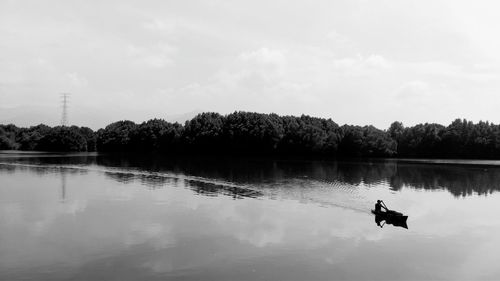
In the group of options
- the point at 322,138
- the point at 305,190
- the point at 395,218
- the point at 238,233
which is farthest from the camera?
the point at 322,138

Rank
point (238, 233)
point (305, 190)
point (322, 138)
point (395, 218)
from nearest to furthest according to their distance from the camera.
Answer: point (238, 233), point (395, 218), point (305, 190), point (322, 138)

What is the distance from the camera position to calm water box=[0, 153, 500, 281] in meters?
24.5

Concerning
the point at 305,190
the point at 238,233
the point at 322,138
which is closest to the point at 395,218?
the point at 238,233

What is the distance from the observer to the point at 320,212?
42688 mm

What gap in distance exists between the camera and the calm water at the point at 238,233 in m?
24.5

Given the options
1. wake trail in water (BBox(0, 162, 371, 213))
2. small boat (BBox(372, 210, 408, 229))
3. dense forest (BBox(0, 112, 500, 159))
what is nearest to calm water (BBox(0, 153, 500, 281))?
wake trail in water (BBox(0, 162, 371, 213))

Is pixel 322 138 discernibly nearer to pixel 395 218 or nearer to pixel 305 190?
pixel 305 190

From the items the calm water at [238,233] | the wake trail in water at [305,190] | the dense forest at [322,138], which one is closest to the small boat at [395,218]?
the calm water at [238,233]

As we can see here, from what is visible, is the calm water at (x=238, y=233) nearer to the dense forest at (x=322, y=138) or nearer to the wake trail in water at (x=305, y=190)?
the wake trail in water at (x=305, y=190)

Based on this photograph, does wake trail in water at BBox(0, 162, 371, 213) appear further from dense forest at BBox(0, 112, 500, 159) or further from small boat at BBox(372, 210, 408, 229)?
dense forest at BBox(0, 112, 500, 159)

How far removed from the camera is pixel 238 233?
32844mm

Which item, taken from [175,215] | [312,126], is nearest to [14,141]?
[312,126]

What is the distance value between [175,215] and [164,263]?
46.1ft

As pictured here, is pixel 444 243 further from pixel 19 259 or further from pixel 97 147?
pixel 97 147
